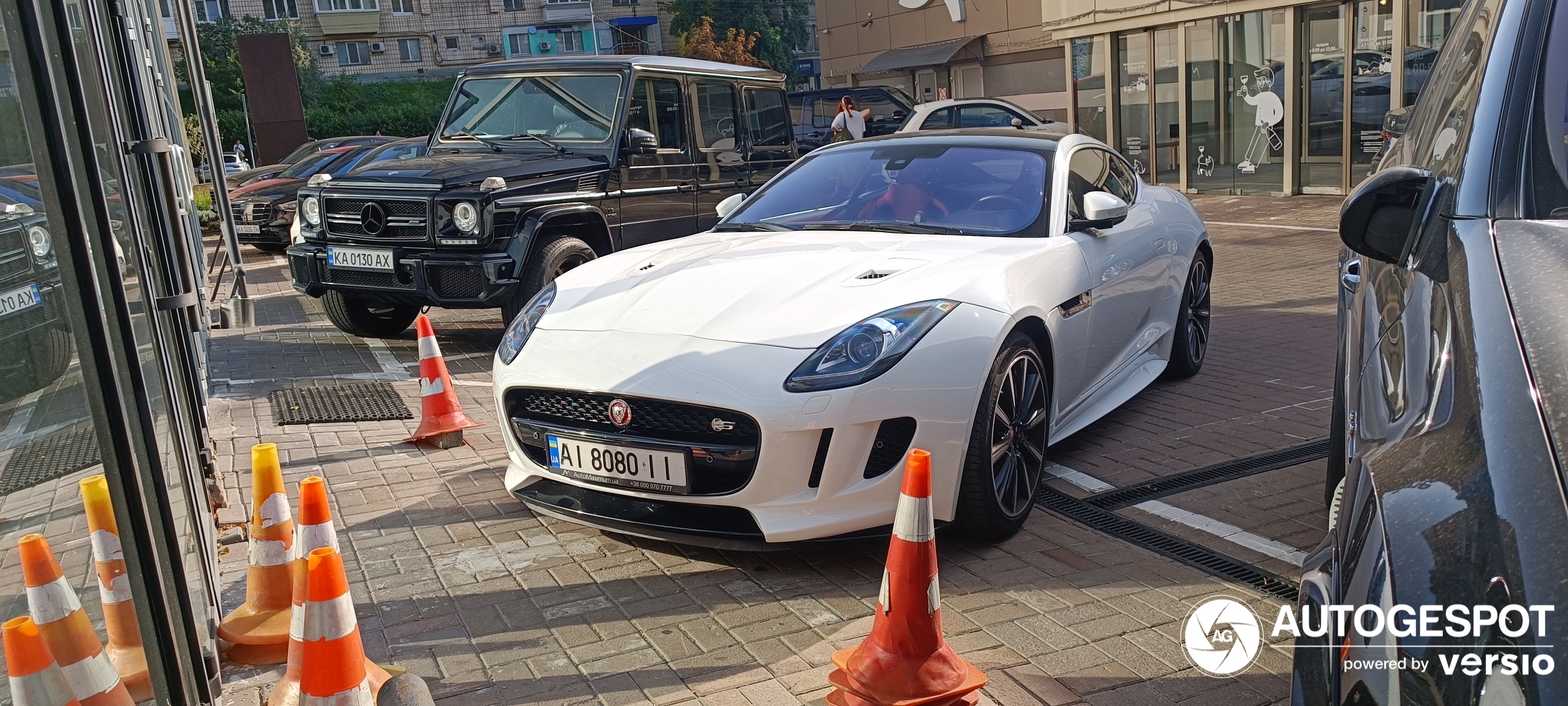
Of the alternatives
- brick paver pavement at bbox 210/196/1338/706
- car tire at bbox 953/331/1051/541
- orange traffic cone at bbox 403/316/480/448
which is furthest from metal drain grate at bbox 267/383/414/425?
car tire at bbox 953/331/1051/541

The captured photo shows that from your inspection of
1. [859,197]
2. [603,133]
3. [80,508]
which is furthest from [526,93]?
[80,508]

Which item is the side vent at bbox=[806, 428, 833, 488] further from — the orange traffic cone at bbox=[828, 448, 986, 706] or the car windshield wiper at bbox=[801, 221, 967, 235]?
the car windshield wiper at bbox=[801, 221, 967, 235]

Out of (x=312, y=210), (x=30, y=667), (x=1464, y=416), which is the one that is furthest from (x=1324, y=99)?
(x=30, y=667)

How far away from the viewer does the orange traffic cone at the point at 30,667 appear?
1.80 metres

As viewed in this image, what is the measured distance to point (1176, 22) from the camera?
57.8 ft

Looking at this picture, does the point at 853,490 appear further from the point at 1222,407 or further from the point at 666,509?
the point at 1222,407

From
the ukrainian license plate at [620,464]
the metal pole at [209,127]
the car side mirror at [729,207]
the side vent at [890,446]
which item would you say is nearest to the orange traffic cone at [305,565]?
the ukrainian license plate at [620,464]

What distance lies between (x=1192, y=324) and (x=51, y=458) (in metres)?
5.61

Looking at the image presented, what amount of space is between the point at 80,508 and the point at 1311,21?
16.3 meters

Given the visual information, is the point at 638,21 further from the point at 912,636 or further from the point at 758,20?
the point at 912,636

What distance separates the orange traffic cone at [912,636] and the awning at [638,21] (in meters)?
67.7

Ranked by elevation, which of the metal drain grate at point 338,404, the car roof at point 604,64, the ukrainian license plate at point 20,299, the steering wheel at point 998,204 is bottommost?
the metal drain grate at point 338,404

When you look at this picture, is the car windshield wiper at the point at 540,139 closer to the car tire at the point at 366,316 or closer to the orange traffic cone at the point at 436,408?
the car tire at the point at 366,316

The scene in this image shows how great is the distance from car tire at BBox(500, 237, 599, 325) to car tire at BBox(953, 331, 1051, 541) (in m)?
4.15
